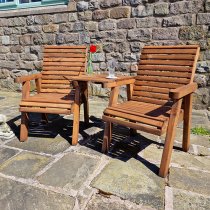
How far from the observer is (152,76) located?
2.83m

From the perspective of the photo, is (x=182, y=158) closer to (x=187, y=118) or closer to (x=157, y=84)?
(x=187, y=118)

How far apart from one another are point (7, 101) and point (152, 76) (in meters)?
3.43

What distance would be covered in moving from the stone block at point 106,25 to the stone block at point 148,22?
1.57 feet

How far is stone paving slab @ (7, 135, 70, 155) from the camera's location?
2686mm

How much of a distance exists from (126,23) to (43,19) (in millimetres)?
1886

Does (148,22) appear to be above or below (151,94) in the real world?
above

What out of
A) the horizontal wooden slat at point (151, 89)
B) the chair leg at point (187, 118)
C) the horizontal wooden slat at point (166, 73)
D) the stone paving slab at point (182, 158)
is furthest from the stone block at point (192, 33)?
the stone paving slab at point (182, 158)

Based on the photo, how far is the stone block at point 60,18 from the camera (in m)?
4.92

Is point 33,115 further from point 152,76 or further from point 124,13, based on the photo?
point 124,13

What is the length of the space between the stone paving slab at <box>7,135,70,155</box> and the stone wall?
2.29 meters

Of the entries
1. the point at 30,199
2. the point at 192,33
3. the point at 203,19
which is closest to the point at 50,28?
the point at 192,33

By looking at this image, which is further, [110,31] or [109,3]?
[110,31]

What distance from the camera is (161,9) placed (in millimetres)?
4168

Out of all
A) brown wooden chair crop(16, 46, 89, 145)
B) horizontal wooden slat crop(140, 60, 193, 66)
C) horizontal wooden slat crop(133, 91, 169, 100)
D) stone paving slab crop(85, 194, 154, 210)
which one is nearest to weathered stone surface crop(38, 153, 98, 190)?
stone paving slab crop(85, 194, 154, 210)
